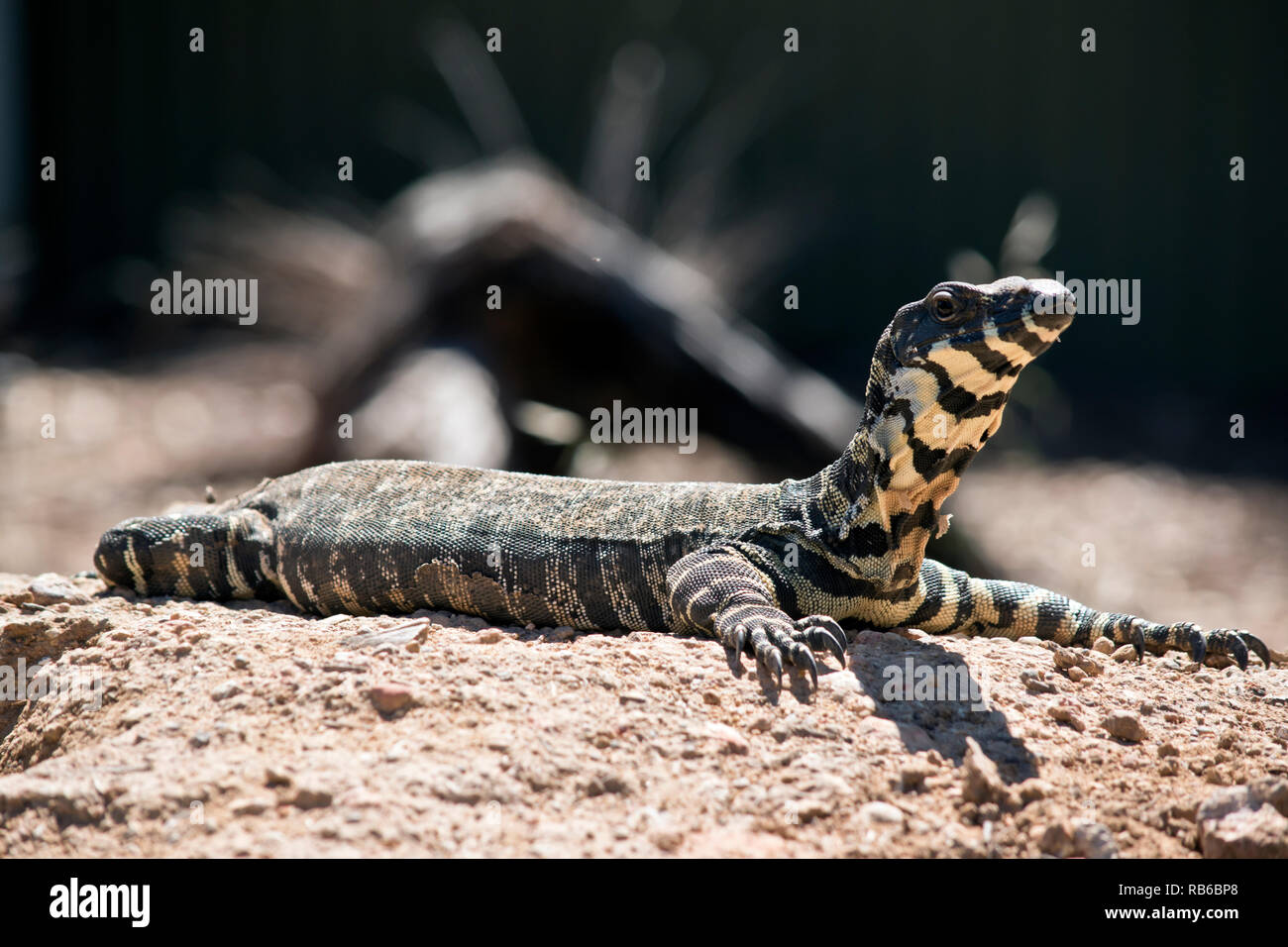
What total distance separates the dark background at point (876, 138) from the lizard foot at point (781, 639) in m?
9.77

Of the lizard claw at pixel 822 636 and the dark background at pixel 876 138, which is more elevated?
the dark background at pixel 876 138

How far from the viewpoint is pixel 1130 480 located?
13.6 meters

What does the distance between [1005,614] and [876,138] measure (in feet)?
37.8

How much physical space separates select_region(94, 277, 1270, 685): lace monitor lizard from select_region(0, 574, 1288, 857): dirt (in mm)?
299

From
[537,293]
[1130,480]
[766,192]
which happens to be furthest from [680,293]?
[1130,480]

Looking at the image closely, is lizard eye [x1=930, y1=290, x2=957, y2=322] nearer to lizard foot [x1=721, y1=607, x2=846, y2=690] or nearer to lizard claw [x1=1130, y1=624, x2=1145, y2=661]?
lizard foot [x1=721, y1=607, x2=846, y2=690]

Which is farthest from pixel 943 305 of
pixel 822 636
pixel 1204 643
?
pixel 1204 643

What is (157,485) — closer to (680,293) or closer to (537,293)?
(537,293)

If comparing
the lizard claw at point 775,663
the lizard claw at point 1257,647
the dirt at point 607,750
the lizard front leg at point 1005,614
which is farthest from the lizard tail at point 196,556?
the lizard claw at point 1257,647

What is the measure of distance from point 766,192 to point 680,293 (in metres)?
4.40

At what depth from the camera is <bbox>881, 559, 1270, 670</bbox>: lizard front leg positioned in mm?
6289

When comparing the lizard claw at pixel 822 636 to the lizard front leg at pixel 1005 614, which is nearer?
the lizard claw at pixel 822 636

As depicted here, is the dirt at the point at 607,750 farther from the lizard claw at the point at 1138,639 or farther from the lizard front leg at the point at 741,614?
the lizard claw at the point at 1138,639

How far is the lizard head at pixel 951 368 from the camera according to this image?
16.9 feet
